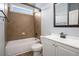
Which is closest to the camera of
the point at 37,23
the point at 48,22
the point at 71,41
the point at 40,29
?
the point at 71,41

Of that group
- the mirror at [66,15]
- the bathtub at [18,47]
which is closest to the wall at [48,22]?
the mirror at [66,15]

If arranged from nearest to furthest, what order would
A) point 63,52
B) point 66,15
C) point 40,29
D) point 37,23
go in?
1. point 63,52
2. point 66,15
3. point 40,29
4. point 37,23

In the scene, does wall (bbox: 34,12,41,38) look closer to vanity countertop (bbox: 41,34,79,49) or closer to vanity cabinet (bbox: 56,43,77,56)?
vanity countertop (bbox: 41,34,79,49)

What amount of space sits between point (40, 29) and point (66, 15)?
104cm

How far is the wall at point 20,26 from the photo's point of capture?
2523 mm

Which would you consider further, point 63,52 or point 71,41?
point 71,41

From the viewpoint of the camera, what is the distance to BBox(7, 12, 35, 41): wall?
252 cm

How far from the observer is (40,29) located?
101 inches

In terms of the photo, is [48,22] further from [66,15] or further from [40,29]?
[66,15]

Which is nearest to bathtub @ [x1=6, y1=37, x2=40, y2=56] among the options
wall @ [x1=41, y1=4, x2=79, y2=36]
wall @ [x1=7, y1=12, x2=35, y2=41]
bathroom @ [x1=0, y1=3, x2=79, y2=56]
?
bathroom @ [x1=0, y1=3, x2=79, y2=56]

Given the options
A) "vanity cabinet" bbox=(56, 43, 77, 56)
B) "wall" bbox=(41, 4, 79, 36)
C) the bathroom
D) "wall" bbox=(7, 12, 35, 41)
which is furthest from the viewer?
"wall" bbox=(7, 12, 35, 41)

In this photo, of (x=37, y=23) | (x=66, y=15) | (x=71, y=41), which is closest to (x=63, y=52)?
(x=71, y=41)

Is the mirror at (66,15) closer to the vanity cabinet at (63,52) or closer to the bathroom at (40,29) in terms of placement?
the bathroom at (40,29)

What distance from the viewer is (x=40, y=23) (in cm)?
256
